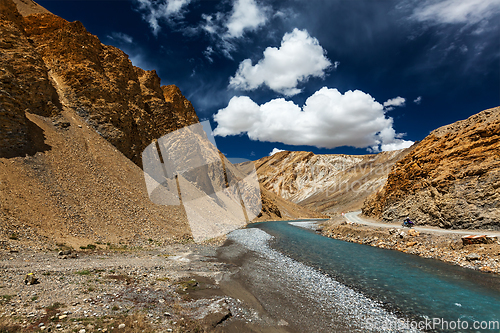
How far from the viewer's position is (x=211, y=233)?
101 feet

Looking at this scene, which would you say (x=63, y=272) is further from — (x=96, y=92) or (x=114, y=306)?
(x=96, y=92)

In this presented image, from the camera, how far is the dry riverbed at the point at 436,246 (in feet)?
48.6

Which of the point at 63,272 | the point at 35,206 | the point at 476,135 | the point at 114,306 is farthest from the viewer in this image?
the point at 476,135

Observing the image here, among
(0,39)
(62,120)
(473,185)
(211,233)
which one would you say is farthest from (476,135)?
(0,39)

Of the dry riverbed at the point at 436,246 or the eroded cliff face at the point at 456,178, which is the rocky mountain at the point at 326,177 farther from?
the dry riverbed at the point at 436,246

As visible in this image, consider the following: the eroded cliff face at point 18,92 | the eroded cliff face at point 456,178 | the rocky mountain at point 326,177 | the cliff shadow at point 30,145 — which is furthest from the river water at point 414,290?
the rocky mountain at point 326,177

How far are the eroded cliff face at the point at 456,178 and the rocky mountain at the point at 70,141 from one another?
27.2 m

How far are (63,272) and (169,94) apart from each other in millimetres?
57705

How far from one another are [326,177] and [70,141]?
511 feet

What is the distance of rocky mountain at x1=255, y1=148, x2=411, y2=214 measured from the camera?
4641 inches

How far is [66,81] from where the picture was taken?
30469 millimetres

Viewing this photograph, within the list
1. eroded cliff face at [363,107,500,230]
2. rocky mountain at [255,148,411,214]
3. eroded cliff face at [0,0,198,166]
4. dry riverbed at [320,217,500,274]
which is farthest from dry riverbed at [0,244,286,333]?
rocky mountain at [255,148,411,214]

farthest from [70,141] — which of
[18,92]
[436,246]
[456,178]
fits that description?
[456,178]

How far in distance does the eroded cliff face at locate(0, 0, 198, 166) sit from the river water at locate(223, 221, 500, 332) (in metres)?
25.5
